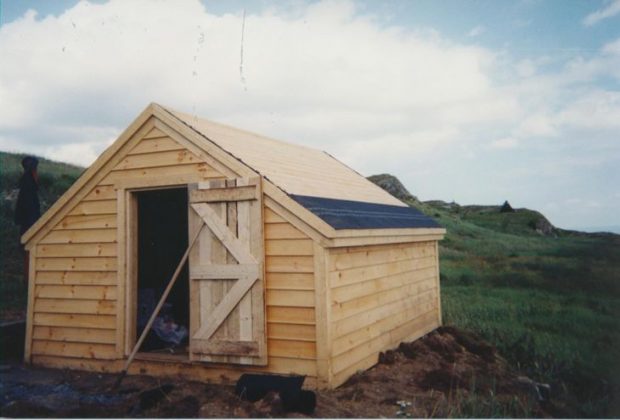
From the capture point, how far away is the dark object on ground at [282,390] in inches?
217

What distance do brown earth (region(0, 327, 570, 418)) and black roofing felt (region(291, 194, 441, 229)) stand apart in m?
2.09

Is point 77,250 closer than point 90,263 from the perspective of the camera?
No

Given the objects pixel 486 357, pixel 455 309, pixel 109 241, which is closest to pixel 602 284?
pixel 455 309

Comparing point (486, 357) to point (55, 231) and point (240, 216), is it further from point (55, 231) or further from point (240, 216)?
point (55, 231)

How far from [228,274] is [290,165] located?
2.59 metres

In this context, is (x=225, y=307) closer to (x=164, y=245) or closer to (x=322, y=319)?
(x=322, y=319)

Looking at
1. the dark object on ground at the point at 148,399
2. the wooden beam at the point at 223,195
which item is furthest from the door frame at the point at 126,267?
the dark object on ground at the point at 148,399

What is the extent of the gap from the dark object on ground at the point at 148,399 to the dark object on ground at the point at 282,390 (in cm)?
95

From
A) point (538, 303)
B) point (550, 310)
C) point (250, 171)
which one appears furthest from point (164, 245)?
point (538, 303)

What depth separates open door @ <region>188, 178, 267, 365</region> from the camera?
263 inches

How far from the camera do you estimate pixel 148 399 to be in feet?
19.6

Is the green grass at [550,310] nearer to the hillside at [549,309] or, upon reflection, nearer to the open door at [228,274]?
the hillside at [549,309]

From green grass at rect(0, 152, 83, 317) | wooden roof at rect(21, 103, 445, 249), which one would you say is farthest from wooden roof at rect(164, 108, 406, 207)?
green grass at rect(0, 152, 83, 317)

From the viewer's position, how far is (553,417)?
633 centimetres
